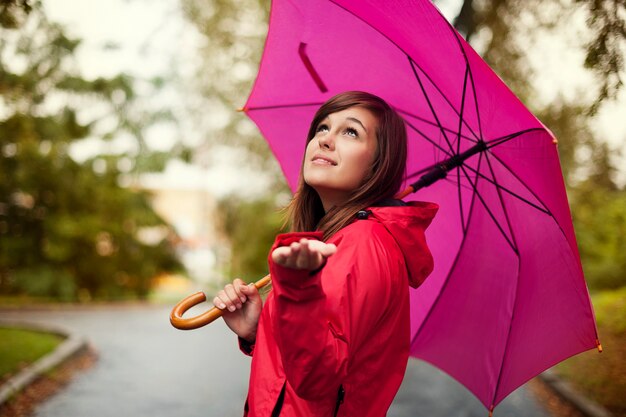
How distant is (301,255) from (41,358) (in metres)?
8.32

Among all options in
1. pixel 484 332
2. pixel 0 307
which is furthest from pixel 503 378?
pixel 0 307

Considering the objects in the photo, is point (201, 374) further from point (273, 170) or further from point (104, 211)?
point (104, 211)

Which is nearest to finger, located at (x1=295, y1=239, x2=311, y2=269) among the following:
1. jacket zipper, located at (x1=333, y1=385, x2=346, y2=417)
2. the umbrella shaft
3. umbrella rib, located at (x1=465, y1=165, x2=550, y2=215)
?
jacket zipper, located at (x1=333, y1=385, x2=346, y2=417)

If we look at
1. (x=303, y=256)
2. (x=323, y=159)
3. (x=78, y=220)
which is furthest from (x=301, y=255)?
(x=78, y=220)

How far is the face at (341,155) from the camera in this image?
2.21 metres

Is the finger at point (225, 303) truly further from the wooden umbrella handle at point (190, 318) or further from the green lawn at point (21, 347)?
Result: the green lawn at point (21, 347)

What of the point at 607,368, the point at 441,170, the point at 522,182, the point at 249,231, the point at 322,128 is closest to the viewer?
the point at 322,128

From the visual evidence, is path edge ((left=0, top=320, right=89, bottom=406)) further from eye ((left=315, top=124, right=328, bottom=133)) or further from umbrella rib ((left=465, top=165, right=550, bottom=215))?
umbrella rib ((left=465, top=165, right=550, bottom=215))

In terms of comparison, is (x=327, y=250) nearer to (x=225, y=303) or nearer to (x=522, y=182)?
(x=225, y=303)

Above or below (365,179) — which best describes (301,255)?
below

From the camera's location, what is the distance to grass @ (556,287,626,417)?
6188mm

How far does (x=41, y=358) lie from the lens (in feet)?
27.9

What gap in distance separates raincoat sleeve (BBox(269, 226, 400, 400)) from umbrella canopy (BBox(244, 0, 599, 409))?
939mm

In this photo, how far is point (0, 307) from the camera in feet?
53.6
